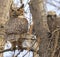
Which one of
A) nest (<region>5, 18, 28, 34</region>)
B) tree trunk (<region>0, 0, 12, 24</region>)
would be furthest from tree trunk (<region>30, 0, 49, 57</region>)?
nest (<region>5, 18, 28, 34</region>)

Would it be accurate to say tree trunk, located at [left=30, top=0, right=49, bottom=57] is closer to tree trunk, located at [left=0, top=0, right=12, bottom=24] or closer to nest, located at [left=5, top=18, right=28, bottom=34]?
tree trunk, located at [left=0, top=0, right=12, bottom=24]

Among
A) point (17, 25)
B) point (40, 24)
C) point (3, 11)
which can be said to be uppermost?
point (3, 11)

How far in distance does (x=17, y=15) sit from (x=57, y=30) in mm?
1313

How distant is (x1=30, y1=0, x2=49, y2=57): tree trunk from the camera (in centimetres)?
205

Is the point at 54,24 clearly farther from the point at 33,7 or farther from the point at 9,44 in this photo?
the point at 9,44

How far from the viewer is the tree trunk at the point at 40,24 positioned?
2047 mm

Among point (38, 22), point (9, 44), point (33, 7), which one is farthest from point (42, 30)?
point (9, 44)

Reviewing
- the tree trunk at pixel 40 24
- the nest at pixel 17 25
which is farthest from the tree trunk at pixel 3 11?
the nest at pixel 17 25

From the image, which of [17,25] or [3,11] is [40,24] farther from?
[17,25]

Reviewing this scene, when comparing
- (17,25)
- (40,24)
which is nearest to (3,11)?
(40,24)

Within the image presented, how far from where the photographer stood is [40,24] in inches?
82.2

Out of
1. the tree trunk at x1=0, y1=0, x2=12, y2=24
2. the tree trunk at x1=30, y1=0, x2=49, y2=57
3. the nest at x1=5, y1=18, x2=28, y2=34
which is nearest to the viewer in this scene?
the tree trunk at x1=0, y1=0, x2=12, y2=24

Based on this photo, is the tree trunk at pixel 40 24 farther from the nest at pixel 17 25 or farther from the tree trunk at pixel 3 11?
the nest at pixel 17 25

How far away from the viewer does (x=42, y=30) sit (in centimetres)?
207
